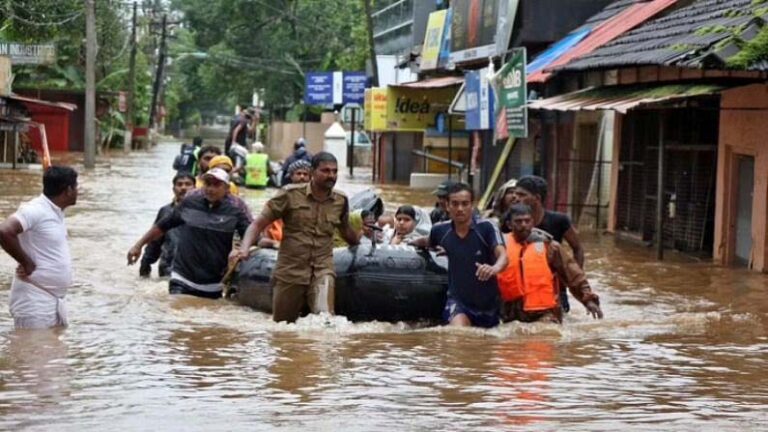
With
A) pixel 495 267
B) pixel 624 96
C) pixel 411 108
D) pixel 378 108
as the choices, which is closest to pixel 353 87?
pixel 378 108

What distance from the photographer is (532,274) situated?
10.9 meters

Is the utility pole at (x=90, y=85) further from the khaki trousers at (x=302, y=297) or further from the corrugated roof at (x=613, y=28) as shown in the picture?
the khaki trousers at (x=302, y=297)

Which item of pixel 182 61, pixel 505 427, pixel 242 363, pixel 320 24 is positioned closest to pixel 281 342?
pixel 242 363

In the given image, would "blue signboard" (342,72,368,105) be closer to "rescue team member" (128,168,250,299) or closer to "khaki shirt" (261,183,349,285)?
"rescue team member" (128,168,250,299)

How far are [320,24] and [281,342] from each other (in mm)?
64581

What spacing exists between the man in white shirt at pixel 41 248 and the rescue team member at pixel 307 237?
5.28ft

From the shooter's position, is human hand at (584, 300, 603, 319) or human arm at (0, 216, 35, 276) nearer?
human arm at (0, 216, 35, 276)

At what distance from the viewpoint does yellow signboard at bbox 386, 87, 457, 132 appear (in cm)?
3872

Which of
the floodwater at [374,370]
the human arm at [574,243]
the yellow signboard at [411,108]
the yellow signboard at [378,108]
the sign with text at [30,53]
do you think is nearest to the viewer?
the floodwater at [374,370]

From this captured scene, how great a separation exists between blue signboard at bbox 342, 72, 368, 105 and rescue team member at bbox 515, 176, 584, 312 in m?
45.8

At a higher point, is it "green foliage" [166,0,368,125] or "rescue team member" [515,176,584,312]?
"green foliage" [166,0,368,125]

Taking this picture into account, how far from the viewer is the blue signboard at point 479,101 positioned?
28422 millimetres

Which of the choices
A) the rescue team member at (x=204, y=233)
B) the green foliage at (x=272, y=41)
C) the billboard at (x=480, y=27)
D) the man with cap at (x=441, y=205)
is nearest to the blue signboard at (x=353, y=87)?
the green foliage at (x=272, y=41)

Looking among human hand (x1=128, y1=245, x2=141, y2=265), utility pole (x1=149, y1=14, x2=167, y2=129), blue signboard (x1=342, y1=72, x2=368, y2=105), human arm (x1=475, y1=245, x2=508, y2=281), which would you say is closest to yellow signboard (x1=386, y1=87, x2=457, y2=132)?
blue signboard (x1=342, y1=72, x2=368, y2=105)
